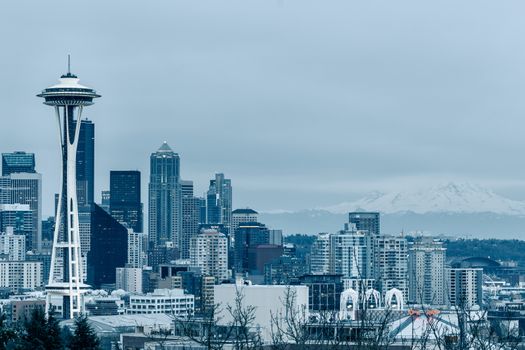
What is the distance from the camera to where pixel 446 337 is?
1304 inches

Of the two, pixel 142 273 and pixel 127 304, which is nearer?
pixel 127 304

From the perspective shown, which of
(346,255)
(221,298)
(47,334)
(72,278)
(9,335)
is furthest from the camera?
(346,255)

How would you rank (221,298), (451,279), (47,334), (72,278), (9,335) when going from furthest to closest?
(451,279), (72,278), (221,298), (47,334), (9,335)

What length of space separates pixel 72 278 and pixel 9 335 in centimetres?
9123

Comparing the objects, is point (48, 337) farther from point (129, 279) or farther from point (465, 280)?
point (129, 279)

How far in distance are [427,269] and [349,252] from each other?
409 inches

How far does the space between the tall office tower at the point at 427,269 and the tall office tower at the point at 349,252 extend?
13.8 feet

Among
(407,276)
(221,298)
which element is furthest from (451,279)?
(221,298)

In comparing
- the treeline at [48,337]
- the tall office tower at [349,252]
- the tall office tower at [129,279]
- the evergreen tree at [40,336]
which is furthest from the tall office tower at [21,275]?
the evergreen tree at [40,336]

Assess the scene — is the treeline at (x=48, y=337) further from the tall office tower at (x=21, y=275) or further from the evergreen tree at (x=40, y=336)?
the tall office tower at (x=21, y=275)

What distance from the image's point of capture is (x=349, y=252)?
7525 inches

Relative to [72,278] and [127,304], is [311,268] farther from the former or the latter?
[72,278]

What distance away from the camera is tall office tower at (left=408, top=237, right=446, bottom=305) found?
17162 centimetres

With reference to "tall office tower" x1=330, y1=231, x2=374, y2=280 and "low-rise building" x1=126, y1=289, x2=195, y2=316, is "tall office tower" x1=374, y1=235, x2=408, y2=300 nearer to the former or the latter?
"tall office tower" x1=330, y1=231, x2=374, y2=280
